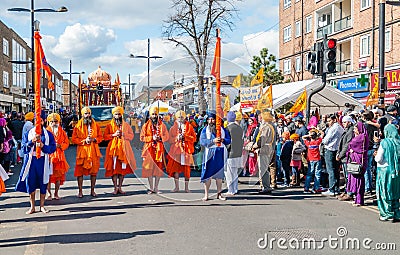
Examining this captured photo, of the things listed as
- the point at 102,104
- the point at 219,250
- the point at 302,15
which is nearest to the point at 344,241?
the point at 219,250

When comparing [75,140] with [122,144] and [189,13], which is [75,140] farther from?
[189,13]

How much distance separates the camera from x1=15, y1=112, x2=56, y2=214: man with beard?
8724mm

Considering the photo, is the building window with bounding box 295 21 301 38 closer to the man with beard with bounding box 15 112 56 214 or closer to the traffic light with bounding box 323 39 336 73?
the traffic light with bounding box 323 39 336 73

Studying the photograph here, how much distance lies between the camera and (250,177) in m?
12.7

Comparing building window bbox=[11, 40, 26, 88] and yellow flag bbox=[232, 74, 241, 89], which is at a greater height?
building window bbox=[11, 40, 26, 88]

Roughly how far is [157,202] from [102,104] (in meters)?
18.1

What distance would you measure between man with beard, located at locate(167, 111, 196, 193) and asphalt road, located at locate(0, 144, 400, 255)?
53cm

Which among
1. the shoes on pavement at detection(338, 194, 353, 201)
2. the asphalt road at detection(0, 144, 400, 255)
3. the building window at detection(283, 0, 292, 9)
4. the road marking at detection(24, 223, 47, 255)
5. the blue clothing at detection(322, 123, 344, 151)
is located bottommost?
the road marking at detection(24, 223, 47, 255)

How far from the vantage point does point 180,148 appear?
1062 centimetres

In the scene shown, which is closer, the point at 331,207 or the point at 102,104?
the point at 331,207

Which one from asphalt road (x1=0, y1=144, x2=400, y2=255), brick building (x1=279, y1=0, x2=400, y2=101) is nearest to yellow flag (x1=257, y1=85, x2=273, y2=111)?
asphalt road (x1=0, y1=144, x2=400, y2=255)

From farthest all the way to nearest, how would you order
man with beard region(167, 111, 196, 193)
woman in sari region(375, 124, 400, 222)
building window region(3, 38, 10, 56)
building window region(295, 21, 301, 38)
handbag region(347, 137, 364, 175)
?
1. building window region(3, 38, 10, 56)
2. building window region(295, 21, 301, 38)
3. man with beard region(167, 111, 196, 193)
4. handbag region(347, 137, 364, 175)
5. woman in sari region(375, 124, 400, 222)

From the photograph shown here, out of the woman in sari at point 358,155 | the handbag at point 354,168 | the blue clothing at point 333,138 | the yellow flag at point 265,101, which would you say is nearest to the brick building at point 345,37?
the yellow flag at point 265,101

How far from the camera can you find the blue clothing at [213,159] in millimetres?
9711
